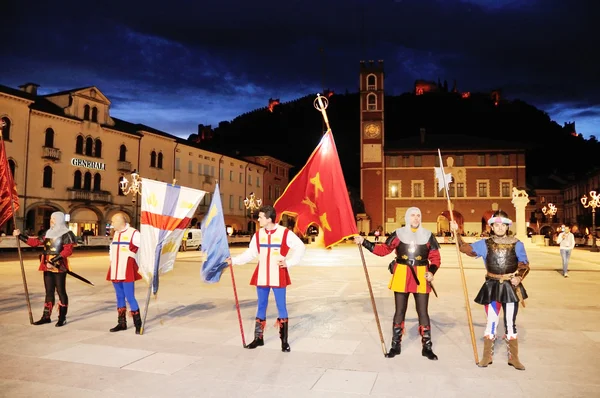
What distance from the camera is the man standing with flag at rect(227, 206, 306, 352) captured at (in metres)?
6.23

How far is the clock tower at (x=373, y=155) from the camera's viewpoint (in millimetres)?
60281

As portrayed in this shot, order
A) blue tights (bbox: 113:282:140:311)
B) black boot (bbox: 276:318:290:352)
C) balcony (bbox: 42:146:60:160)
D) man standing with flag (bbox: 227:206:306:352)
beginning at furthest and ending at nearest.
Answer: balcony (bbox: 42:146:60:160) < blue tights (bbox: 113:282:140:311) < man standing with flag (bbox: 227:206:306:352) < black boot (bbox: 276:318:290:352)

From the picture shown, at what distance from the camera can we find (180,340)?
6.71 metres

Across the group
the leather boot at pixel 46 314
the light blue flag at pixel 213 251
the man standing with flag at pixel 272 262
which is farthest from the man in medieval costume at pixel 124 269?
the man standing with flag at pixel 272 262

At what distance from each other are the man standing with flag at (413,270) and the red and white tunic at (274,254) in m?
0.90

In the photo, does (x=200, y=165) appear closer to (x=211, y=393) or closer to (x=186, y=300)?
(x=186, y=300)

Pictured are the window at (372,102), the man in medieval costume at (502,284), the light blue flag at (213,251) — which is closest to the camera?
the man in medieval costume at (502,284)

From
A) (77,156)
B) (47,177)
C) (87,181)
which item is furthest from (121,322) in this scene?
(87,181)

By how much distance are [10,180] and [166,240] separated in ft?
11.8

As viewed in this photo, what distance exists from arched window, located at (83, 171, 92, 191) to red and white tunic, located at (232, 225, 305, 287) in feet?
127

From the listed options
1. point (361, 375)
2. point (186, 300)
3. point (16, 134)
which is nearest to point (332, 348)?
point (361, 375)

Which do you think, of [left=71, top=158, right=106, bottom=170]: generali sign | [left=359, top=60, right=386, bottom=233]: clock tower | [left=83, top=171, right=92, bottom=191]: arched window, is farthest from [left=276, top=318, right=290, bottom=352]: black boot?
[left=359, top=60, right=386, bottom=233]: clock tower

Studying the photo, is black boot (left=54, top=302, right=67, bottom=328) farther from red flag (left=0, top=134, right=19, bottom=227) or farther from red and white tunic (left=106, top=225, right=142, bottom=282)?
red flag (left=0, top=134, right=19, bottom=227)

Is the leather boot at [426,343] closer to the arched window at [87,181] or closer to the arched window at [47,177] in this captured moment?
the arched window at [47,177]
